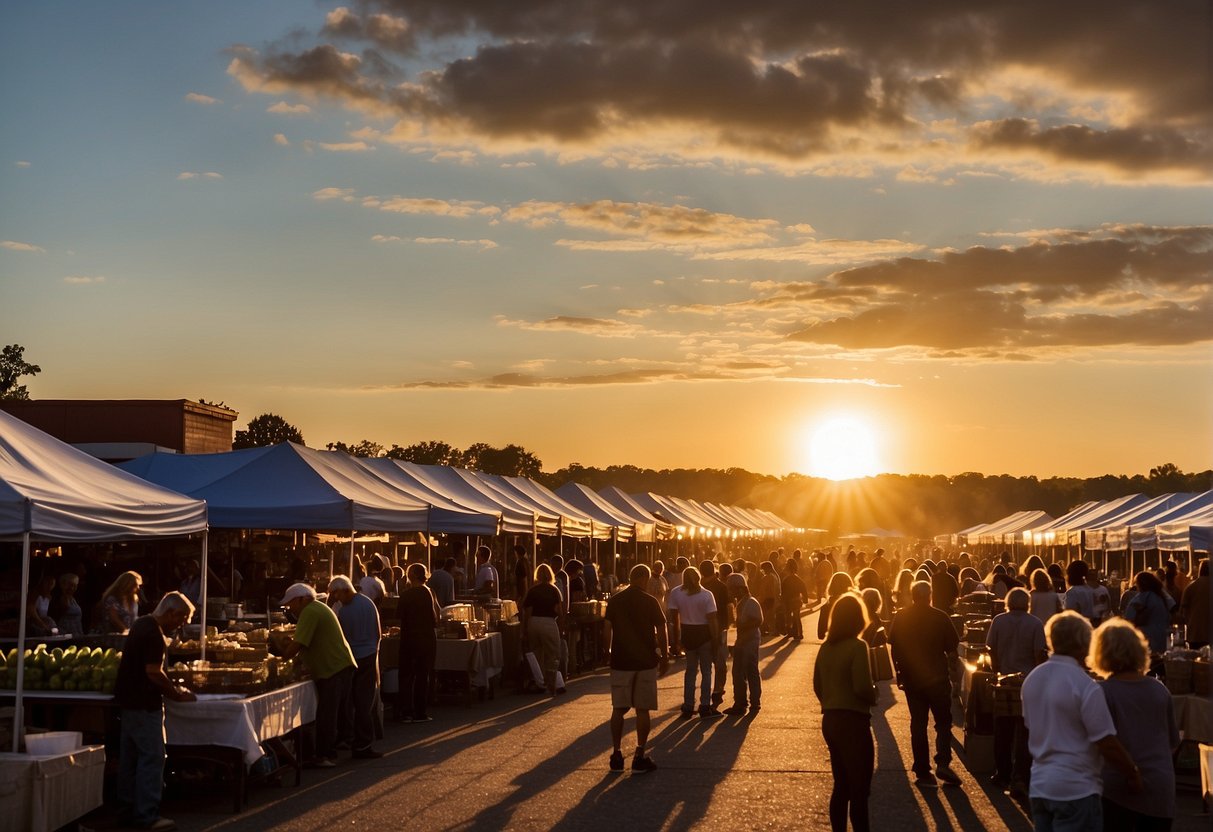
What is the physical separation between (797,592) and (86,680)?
76.2 feet

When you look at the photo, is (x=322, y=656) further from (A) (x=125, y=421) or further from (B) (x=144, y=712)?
(A) (x=125, y=421)

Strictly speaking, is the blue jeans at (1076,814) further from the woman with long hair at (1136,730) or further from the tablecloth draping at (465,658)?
the tablecloth draping at (465,658)

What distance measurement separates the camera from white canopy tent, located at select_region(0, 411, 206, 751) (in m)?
10.5

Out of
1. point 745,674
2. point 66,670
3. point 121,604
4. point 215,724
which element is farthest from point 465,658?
point 66,670

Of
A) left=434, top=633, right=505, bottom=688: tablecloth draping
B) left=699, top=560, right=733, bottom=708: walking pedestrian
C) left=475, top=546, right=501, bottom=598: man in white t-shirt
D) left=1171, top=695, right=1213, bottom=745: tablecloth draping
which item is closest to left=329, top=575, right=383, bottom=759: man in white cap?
left=434, top=633, right=505, bottom=688: tablecloth draping

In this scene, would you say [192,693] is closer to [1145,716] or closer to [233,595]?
[1145,716]

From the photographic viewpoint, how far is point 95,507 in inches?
458

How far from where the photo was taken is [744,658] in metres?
18.5

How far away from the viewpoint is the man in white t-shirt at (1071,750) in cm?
652

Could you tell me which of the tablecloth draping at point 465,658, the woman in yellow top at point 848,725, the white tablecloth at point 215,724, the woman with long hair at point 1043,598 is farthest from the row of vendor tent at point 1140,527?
the white tablecloth at point 215,724

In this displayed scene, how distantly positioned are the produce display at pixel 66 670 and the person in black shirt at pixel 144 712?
63 cm

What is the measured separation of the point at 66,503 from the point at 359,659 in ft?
14.7

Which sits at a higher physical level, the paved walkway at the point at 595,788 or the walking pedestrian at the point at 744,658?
the walking pedestrian at the point at 744,658

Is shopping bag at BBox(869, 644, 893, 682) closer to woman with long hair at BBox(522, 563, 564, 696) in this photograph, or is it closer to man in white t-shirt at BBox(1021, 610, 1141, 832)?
man in white t-shirt at BBox(1021, 610, 1141, 832)
